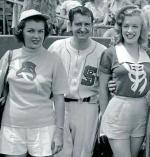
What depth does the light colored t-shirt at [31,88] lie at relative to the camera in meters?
3.51

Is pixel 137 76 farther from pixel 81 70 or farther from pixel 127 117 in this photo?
pixel 81 70

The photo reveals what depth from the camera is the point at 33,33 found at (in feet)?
11.7

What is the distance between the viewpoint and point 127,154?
395cm

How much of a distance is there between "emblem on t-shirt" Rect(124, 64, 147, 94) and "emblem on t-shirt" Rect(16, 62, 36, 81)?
0.86 m

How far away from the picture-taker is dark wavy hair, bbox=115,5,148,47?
4.01m

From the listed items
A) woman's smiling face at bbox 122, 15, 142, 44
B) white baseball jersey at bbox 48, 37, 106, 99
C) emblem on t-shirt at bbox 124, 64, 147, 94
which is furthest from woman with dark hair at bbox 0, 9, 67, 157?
woman's smiling face at bbox 122, 15, 142, 44

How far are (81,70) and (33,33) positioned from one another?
769 mm

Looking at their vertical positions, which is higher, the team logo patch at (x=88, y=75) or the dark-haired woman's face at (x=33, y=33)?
the dark-haired woman's face at (x=33, y=33)

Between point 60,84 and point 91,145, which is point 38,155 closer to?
point 60,84

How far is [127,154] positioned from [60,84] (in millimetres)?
924

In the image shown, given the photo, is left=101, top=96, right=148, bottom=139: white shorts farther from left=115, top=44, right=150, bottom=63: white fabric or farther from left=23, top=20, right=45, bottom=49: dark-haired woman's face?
left=23, top=20, right=45, bottom=49: dark-haired woman's face

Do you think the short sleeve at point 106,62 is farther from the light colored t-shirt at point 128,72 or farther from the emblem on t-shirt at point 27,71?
the emblem on t-shirt at point 27,71

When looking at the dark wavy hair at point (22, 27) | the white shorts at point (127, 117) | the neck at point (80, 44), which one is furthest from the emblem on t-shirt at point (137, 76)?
the dark wavy hair at point (22, 27)

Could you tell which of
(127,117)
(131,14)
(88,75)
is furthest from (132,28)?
(127,117)
